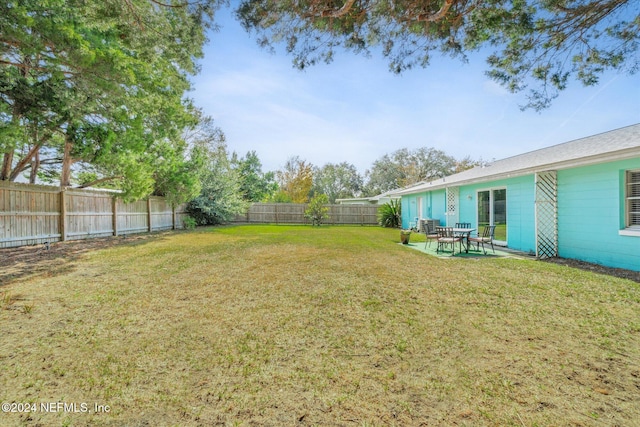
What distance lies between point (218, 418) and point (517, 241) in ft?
33.7

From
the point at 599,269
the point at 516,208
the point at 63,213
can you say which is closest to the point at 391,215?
the point at 516,208

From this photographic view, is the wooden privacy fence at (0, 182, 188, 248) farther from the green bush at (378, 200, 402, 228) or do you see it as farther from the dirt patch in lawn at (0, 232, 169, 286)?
the green bush at (378, 200, 402, 228)

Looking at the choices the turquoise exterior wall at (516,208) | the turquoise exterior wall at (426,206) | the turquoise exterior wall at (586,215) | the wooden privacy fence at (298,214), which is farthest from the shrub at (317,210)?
the turquoise exterior wall at (586,215)

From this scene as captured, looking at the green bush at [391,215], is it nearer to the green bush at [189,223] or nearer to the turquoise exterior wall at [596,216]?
the turquoise exterior wall at [596,216]

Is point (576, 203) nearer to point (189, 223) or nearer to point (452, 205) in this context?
point (452, 205)

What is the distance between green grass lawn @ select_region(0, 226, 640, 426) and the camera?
6.65 feet

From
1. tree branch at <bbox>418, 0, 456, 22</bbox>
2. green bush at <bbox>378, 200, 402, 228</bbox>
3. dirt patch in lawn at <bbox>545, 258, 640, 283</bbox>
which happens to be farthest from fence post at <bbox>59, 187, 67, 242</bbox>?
green bush at <bbox>378, 200, 402, 228</bbox>

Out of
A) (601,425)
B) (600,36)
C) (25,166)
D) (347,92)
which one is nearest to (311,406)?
(601,425)

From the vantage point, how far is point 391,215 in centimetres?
1998

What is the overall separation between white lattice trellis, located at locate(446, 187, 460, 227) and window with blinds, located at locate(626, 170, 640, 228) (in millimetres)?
6840

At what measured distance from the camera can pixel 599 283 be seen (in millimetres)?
5172

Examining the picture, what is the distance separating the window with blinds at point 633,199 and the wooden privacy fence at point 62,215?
1574cm

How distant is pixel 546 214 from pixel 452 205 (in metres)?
5.35

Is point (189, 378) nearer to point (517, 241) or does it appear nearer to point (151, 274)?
point (151, 274)
